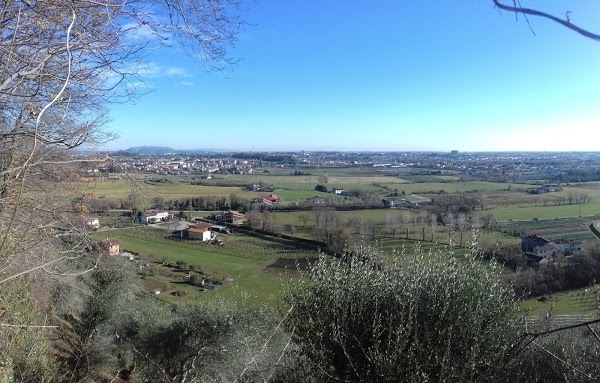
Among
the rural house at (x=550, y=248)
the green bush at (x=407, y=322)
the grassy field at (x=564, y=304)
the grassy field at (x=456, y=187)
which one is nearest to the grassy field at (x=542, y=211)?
the grassy field at (x=456, y=187)

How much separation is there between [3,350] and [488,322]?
4751 mm

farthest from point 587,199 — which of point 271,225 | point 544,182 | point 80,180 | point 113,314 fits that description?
point 80,180

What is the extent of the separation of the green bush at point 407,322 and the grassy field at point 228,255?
12.4 meters

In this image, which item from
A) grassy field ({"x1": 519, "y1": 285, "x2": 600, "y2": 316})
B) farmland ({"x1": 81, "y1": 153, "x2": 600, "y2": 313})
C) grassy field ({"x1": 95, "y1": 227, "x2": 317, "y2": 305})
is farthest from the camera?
grassy field ({"x1": 95, "y1": 227, "x2": 317, "y2": 305})

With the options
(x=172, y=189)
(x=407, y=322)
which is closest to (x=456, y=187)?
(x=172, y=189)

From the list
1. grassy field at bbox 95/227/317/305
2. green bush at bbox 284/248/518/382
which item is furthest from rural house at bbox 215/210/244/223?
green bush at bbox 284/248/518/382

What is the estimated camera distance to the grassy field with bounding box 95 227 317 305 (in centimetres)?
1998

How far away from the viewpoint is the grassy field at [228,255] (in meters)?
20.0

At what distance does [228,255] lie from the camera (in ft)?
86.8

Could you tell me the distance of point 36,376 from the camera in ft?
15.9

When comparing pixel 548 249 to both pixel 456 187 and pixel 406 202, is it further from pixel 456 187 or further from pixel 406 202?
pixel 456 187

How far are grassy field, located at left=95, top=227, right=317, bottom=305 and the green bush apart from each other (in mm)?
12383

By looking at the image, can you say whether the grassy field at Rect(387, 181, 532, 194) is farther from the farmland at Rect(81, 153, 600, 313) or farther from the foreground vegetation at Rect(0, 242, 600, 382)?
the foreground vegetation at Rect(0, 242, 600, 382)

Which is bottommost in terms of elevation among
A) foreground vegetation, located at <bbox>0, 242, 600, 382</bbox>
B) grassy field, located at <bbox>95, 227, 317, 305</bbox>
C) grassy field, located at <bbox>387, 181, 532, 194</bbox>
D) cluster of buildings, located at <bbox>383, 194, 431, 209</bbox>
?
grassy field, located at <bbox>95, 227, 317, 305</bbox>
